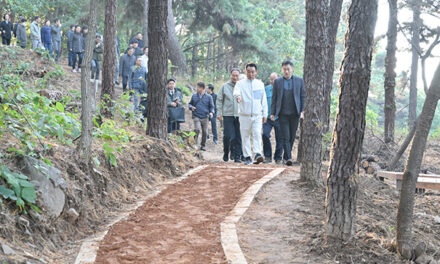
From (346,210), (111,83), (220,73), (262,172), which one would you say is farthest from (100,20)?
(346,210)

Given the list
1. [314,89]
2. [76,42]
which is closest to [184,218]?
[314,89]

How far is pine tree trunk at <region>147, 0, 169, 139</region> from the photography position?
9695 mm

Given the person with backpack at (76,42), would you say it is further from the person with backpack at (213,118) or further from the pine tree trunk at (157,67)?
the pine tree trunk at (157,67)

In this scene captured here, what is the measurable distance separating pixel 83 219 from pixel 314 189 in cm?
374

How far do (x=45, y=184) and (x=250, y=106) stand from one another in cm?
563

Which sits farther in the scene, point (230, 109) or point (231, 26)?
point (231, 26)

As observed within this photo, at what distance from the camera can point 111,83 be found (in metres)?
11.7

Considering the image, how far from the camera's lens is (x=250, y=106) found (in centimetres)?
1023

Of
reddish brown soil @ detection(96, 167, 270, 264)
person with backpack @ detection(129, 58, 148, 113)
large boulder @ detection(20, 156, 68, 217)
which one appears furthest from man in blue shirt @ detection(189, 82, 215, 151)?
large boulder @ detection(20, 156, 68, 217)

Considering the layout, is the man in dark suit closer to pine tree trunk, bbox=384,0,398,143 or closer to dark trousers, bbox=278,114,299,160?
dark trousers, bbox=278,114,299,160

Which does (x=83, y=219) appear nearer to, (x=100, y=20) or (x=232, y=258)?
(x=232, y=258)

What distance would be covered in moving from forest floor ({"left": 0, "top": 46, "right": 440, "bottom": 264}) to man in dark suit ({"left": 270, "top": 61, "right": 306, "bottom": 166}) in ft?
4.20

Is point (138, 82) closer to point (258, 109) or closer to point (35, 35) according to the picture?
point (258, 109)

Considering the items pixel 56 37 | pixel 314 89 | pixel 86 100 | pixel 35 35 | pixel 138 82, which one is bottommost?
pixel 86 100
